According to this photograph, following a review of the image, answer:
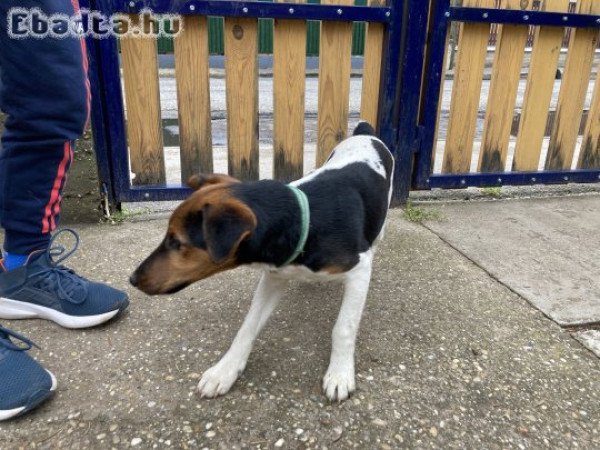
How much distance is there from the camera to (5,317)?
2.40 meters

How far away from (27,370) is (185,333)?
66cm

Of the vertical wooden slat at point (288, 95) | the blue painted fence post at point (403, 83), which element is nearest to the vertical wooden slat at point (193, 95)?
the vertical wooden slat at point (288, 95)

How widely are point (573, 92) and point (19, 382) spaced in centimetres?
415

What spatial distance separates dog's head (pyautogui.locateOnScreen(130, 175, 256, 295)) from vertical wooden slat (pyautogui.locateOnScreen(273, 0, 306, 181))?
1.87 meters

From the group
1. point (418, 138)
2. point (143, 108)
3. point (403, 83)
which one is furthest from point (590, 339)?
point (143, 108)

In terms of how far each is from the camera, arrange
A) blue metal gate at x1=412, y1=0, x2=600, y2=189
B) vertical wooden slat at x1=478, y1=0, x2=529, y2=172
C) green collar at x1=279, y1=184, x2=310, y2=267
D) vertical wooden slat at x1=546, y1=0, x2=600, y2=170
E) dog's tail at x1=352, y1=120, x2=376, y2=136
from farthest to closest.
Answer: vertical wooden slat at x1=546, y1=0, x2=600, y2=170 < vertical wooden slat at x1=478, y1=0, x2=529, y2=172 < blue metal gate at x1=412, y1=0, x2=600, y2=189 < dog's tail at x1=352, y1=120, x2=376, y2=136 < green collar at x1=279, y1=184, x2=310, y2=267

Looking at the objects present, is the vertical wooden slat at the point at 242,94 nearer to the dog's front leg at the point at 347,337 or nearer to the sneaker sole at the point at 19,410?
the dog's front leg at the point at 347,337

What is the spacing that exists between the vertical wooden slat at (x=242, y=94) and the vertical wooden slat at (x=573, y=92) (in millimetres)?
2383

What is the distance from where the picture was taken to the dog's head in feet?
5.54

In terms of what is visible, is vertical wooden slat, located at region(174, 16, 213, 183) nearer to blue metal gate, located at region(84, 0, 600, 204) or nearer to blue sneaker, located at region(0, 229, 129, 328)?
blue metal gate, located at region(84, 0, 600, 204)

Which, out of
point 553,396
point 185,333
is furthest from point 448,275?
point 185,333

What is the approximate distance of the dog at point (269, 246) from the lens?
5.88 ft

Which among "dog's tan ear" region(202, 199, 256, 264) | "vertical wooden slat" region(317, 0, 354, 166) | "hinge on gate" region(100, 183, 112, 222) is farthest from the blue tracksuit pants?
"vertical wooden slat" region(317, 0, 354, 166)

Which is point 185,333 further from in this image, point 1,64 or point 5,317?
point 1,64
